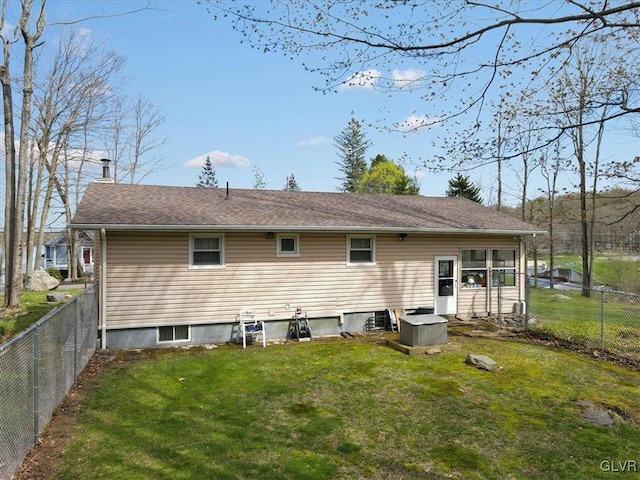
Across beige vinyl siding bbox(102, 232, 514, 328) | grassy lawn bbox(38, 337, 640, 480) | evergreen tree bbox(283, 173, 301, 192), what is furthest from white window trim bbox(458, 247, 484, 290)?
evergreen tree bbox(283, 173, 301, 192)

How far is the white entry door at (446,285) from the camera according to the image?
468 inches

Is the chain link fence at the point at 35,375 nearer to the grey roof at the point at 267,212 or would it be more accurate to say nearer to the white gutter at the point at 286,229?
the white gutter at the point at 286,229

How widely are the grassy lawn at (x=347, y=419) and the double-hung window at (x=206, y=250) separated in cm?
223

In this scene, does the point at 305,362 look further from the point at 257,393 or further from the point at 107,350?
the point at 107,350

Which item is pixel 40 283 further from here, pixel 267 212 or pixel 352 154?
pixel 352 154

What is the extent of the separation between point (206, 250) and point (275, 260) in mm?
1728

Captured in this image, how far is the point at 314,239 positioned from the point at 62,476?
24.2 ft

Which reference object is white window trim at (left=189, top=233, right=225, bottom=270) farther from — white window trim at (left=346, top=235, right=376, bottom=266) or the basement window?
white window trim at (left=346, top=235, right=376, bottom=266)

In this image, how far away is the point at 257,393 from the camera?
257 inches

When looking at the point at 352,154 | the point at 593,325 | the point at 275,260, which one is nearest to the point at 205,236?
the point at 275,260

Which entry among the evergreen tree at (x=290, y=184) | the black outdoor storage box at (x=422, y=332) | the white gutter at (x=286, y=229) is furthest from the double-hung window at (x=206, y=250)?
the evergreen tree at (x=290, y=184)

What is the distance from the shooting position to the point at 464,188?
91.3 ft

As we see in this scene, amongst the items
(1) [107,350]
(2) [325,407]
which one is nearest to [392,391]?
(2) [325,407]

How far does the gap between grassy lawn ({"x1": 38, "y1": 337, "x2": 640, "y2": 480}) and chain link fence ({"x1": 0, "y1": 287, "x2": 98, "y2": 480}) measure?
1.42 feet
